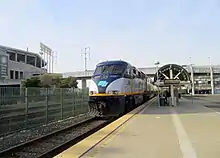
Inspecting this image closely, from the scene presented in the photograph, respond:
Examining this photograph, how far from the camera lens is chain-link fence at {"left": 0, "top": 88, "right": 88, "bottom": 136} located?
39.5 feet

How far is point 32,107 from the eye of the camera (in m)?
14.2

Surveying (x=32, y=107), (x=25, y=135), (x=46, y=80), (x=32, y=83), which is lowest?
(x=25, y=135)

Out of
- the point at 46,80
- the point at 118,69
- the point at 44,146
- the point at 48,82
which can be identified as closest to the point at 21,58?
the point at 46,80

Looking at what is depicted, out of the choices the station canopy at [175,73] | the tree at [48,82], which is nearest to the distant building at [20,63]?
the tree at [48,82]

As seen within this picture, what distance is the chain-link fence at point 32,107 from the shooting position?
39.5 feet

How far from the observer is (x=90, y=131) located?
14.6 meters

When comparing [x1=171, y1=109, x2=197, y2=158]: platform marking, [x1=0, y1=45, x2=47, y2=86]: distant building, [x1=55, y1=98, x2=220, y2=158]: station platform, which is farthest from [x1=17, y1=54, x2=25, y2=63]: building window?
[x1=171, y1=109, x2=197, y2=158]: platform marking

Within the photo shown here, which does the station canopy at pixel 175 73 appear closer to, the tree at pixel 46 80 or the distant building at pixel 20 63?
the tree at pixel 46 80

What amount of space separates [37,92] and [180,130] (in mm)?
7276

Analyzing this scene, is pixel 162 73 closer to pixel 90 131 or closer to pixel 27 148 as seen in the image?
pixel 90 131

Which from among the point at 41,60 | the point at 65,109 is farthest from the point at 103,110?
the point at 41,60

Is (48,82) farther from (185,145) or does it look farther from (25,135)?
(185,145)

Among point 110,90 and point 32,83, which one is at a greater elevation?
point 32,83

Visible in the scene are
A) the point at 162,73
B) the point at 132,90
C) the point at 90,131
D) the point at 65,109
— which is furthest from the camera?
the point at 162,73
